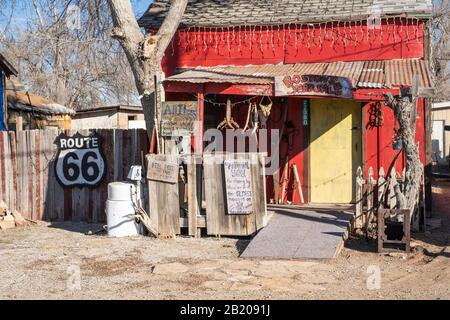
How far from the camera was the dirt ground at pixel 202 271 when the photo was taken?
23.4 ft

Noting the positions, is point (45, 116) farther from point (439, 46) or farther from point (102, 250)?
point (439, 46)

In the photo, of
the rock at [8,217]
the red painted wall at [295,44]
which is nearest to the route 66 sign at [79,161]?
the rock at [8,217]

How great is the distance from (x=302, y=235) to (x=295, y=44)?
5471mm

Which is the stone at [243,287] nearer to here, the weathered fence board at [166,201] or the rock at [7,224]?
the weathered fence board at [166,201]

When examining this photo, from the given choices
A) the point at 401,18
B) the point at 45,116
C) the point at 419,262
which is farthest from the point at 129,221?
the point at 45,116

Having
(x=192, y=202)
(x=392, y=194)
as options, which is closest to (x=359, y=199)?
(x=392, y=194)

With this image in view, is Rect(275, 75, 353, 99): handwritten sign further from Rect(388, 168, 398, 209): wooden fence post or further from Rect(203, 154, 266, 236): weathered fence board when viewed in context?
Rect(388, 168, 398, 209): wooden fence post

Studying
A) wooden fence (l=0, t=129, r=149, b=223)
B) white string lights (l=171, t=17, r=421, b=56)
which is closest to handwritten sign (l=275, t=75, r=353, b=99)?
white string lights (l=171, t=17, r=421, b=56)

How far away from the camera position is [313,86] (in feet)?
37.0

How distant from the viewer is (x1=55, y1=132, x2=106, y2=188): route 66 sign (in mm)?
12375

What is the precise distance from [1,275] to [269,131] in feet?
23.5

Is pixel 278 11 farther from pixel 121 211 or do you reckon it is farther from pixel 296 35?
pixel 121 211

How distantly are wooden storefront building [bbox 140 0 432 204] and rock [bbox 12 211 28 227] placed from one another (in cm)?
384

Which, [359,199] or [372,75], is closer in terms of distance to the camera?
[359,199]
